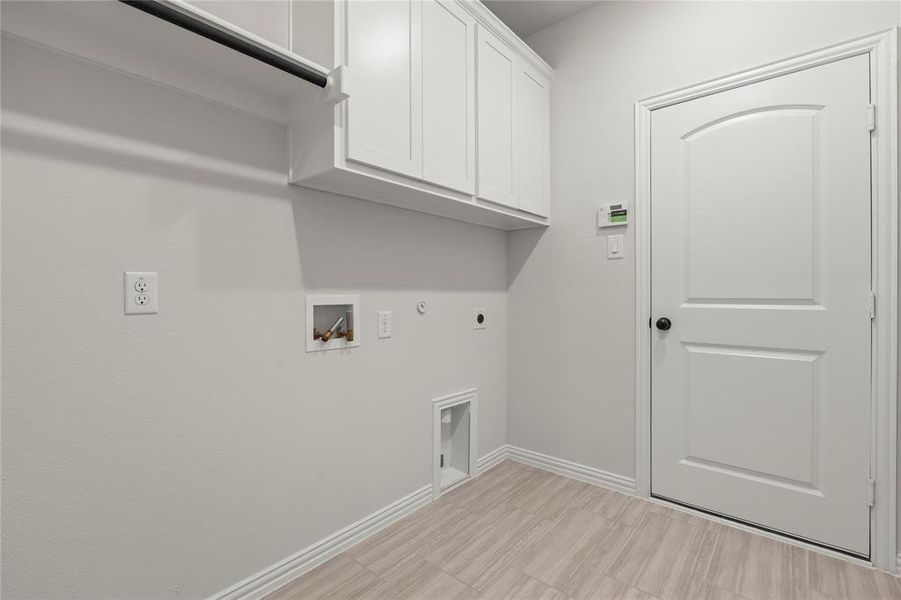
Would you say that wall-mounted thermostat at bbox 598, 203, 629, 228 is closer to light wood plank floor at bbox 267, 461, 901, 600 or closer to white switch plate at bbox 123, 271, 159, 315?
light wood plank floor at bbox 267, 461, 901, 600

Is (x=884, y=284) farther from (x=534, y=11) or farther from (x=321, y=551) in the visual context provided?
(x=321, y=551)

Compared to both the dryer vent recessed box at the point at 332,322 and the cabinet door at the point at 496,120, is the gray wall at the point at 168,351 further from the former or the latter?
the cabinet door at the point at 496,120

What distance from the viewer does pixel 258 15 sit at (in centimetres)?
138

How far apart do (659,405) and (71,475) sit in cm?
238

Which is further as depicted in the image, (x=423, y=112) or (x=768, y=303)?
(x=768, y=303)

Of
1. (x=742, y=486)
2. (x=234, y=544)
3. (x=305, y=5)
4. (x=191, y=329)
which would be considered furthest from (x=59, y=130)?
(x=742, y=486)

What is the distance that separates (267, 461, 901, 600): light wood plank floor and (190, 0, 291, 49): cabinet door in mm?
1981

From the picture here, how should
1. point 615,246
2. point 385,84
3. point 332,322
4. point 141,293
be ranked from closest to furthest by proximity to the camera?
point 141,293, point 385,84, point 332,322, point 615,246

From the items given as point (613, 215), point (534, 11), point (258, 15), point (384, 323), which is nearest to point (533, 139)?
point (613, 215)

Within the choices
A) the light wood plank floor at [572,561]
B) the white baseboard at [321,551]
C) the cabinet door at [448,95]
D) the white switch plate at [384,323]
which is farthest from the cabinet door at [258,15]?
the light wood plank floor at [572,561]

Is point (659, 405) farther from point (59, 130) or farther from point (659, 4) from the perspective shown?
point (59, 130)

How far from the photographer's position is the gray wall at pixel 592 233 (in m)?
2.07

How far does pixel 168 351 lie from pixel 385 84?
1169 millimetres

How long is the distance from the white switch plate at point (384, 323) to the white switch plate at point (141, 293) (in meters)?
0.87
